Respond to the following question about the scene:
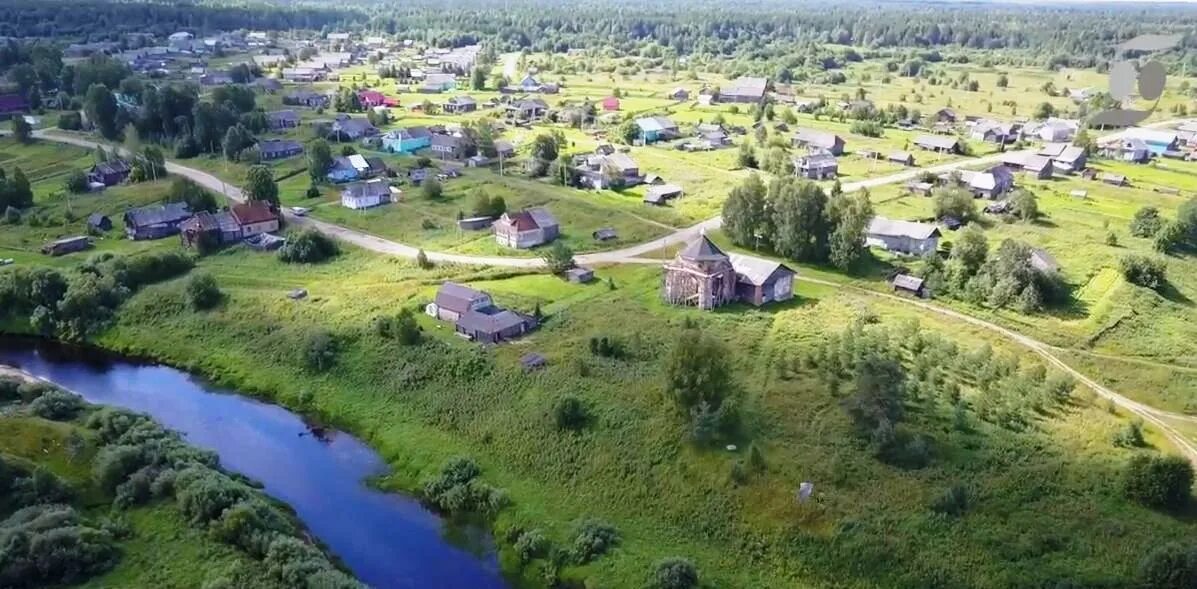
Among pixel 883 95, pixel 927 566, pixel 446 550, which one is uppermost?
pixel 883 95

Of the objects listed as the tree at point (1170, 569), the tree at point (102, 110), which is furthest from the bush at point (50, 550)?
the tree at point (102, 110)

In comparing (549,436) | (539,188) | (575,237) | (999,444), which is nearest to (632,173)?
(539,188)

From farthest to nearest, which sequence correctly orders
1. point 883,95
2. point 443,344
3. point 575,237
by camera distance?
point 883,95, point 575,237, point 443,344

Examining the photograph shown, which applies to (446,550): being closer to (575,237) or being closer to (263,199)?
(575,237)

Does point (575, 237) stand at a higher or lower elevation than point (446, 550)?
higher

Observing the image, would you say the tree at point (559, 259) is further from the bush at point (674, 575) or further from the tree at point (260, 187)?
the bush at point (674, 575)

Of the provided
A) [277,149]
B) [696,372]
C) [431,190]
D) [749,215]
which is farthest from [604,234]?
[277,149]

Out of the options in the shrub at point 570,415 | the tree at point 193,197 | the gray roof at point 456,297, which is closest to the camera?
the shrub at point 570,415
